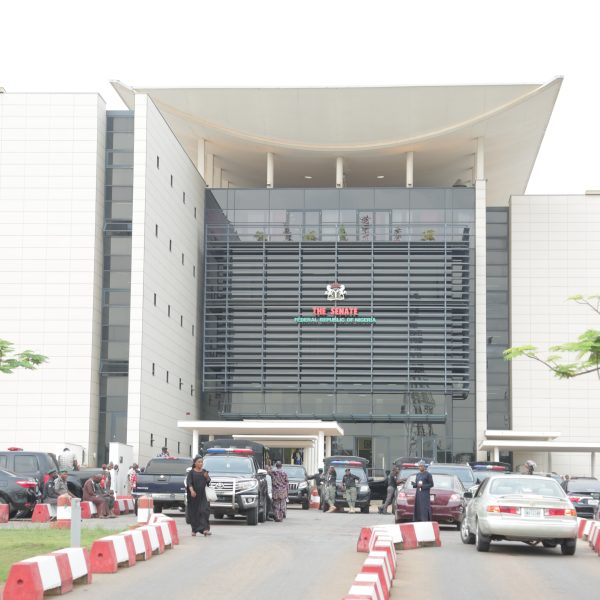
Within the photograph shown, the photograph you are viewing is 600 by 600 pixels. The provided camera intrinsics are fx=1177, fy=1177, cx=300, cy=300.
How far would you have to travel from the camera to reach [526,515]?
20828 millimetres

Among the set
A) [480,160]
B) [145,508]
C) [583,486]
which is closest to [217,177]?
[480,160]

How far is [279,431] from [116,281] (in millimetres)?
11610

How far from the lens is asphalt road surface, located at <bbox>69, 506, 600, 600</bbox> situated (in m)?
14.5

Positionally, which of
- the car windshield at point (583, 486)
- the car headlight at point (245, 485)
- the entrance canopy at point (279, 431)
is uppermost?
the entrance canopy at point (279, 431)

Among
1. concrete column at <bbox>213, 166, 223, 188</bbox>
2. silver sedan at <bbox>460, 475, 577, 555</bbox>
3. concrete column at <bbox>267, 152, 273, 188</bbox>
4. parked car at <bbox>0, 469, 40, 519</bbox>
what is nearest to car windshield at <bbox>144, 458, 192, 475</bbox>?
parked car at <bbox>0, 469, 40, 519</bbox>

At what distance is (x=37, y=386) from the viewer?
169ft

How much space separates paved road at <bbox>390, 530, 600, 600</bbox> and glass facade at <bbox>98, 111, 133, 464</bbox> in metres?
31.0

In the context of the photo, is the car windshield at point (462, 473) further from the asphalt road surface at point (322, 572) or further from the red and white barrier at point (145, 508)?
the red and white barrier at point (145, 508)

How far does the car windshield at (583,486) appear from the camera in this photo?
38359 millimetres

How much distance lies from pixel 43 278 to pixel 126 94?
13756mm

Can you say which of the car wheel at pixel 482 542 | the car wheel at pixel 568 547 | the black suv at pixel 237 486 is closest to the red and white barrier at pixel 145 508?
the black suv at pixel 237 486

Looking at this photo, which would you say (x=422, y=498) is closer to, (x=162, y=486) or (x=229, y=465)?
(x=229, y=465)

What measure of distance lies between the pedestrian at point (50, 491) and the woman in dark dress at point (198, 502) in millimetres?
8890

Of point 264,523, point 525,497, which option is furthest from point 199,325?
point 525,497
